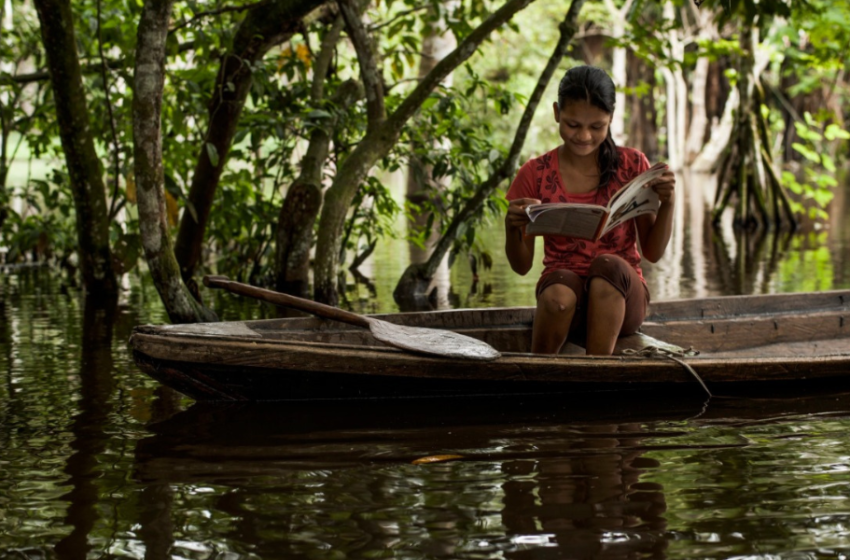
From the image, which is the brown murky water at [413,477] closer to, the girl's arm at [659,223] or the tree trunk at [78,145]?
the girl's arm at [659,223]

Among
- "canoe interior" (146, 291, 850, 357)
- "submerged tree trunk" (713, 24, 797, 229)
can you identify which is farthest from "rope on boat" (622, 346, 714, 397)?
"submerged tree trunk" (713, 24, 797, 229)

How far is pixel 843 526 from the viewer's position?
2.64 meters

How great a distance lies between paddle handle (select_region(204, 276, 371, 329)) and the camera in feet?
12.8

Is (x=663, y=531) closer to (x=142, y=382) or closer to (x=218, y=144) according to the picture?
(x=142, y=382)

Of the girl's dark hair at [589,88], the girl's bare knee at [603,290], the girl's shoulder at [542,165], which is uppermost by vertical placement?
the girl's dark hair at [589,88]

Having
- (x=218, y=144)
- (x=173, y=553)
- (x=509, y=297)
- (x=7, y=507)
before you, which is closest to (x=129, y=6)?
(x=218, y=144)

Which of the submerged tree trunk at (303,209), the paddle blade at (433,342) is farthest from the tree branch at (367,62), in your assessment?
the paddle blade at (433,342)

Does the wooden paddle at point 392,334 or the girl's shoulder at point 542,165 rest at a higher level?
the girl's shoulder at point 542,165

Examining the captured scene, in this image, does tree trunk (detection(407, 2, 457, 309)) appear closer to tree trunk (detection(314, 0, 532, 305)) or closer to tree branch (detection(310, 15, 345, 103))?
tree trunk (detection(314, 0, 532, 305))

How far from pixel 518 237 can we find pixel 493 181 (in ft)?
9.80

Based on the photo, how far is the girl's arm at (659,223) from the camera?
12.7 ft

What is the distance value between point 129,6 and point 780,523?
6.02 metres

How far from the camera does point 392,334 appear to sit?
403 centimetres

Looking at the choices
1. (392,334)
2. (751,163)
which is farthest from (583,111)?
(751,163)
